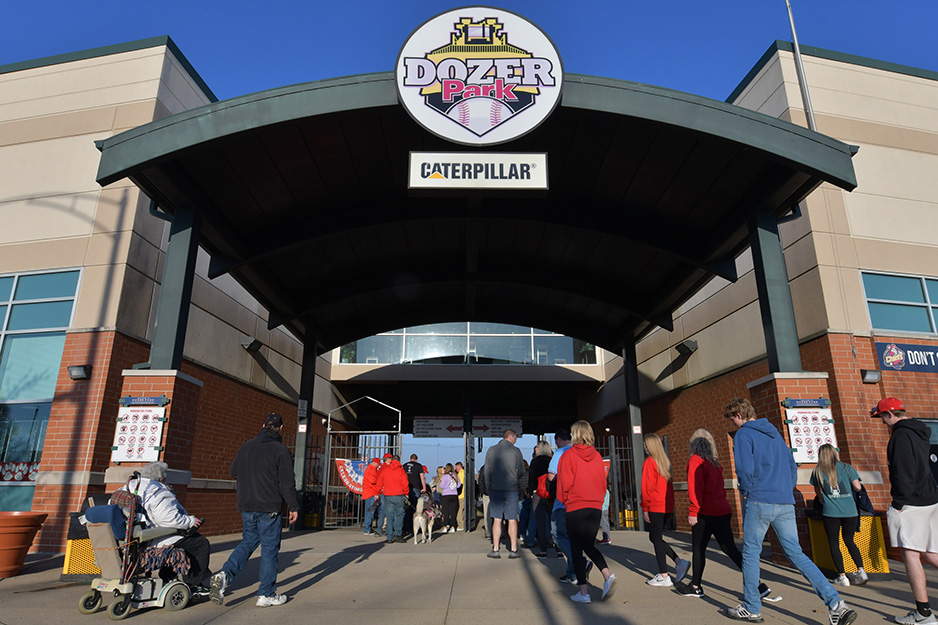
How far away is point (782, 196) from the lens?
838cm

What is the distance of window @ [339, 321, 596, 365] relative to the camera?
2153 cm

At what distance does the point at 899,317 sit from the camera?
1040 cm

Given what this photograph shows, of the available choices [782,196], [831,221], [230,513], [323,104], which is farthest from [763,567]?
[230,513]

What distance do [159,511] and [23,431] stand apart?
243 inches

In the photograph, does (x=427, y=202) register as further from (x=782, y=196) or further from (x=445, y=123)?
(x=782, y=196)

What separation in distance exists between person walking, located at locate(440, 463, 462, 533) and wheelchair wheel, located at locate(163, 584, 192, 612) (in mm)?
9698

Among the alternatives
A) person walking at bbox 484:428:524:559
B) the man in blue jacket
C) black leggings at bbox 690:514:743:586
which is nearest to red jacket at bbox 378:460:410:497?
person walking at bbox 484:428:524:559

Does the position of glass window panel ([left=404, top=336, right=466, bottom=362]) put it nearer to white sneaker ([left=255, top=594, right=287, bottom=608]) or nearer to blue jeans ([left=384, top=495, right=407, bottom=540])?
blue jeans ([left=384, top=495, right=407, bottom=540])

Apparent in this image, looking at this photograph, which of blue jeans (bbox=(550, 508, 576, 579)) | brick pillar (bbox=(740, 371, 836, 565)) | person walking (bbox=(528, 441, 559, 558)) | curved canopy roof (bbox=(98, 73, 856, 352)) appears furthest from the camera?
person walking (bbox=(528, 441, 559, 558))

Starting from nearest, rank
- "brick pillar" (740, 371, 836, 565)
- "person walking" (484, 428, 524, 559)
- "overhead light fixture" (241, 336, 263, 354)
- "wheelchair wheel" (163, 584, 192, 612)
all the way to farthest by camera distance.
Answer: "wheelchair wheel" (163, 584, 192, 612), "brick pillar" (740, 371, 836, 565), "person walking" (484, 428, 524, 559), "overhead light fixture" (241, 336, 263, 354)

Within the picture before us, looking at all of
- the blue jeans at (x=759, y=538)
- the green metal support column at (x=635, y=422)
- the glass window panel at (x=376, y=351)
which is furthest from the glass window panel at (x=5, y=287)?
the green metal support column at (x=635, y=422)

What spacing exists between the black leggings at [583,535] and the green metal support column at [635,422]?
30.0ft

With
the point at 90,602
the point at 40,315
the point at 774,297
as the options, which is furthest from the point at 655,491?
the point at 40,315

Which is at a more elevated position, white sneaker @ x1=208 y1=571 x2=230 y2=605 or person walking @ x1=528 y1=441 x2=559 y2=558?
person walking @ x1=528 y1=441 x2=559 y2=558
